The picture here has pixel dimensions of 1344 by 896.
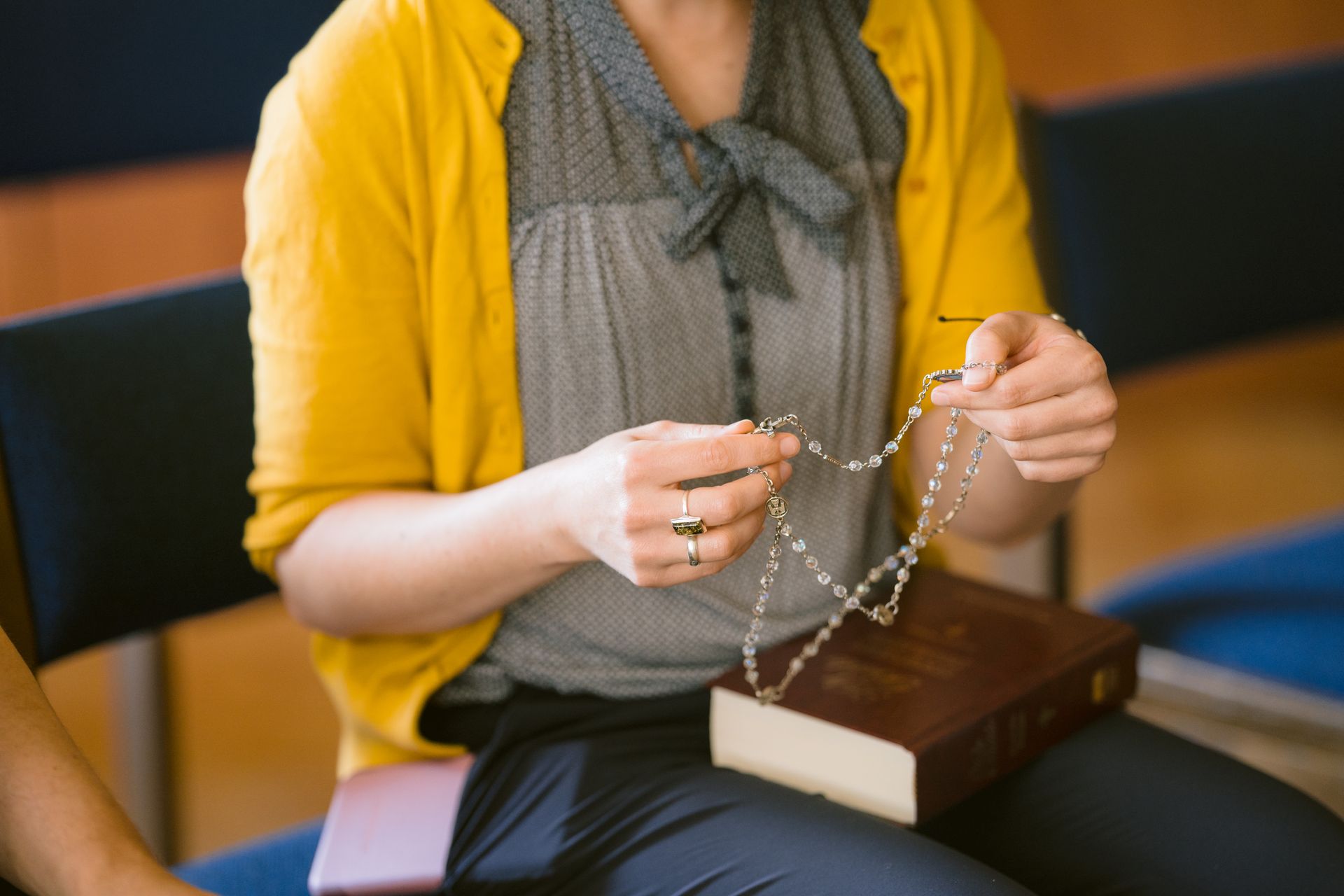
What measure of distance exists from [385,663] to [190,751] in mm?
1258

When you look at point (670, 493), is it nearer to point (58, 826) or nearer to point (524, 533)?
point (524, 533)

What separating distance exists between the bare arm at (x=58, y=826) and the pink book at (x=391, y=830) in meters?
0.23

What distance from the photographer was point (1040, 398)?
2.83 feet

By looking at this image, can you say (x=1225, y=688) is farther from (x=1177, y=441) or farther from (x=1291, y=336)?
(x=1177, y=441)

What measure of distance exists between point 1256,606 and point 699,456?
86cm

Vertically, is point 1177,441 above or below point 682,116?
below

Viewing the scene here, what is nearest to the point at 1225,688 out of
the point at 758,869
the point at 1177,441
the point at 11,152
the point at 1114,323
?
the point at 1114,323

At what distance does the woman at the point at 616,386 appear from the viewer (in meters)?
0.92

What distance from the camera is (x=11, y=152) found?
150cm

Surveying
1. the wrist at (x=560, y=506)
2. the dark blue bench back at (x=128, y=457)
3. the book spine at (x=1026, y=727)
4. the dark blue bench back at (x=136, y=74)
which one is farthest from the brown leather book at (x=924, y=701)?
the dark blue bench back at (x=136, y=74)

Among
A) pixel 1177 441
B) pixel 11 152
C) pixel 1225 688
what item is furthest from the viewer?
pixel 1177 441

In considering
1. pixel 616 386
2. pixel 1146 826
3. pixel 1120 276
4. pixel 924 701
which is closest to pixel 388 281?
pixel 616 386

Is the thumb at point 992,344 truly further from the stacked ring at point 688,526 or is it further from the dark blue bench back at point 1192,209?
the dark blue bench back at point 1192,209

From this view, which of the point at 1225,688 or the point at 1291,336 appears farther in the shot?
the point at 1291,336
